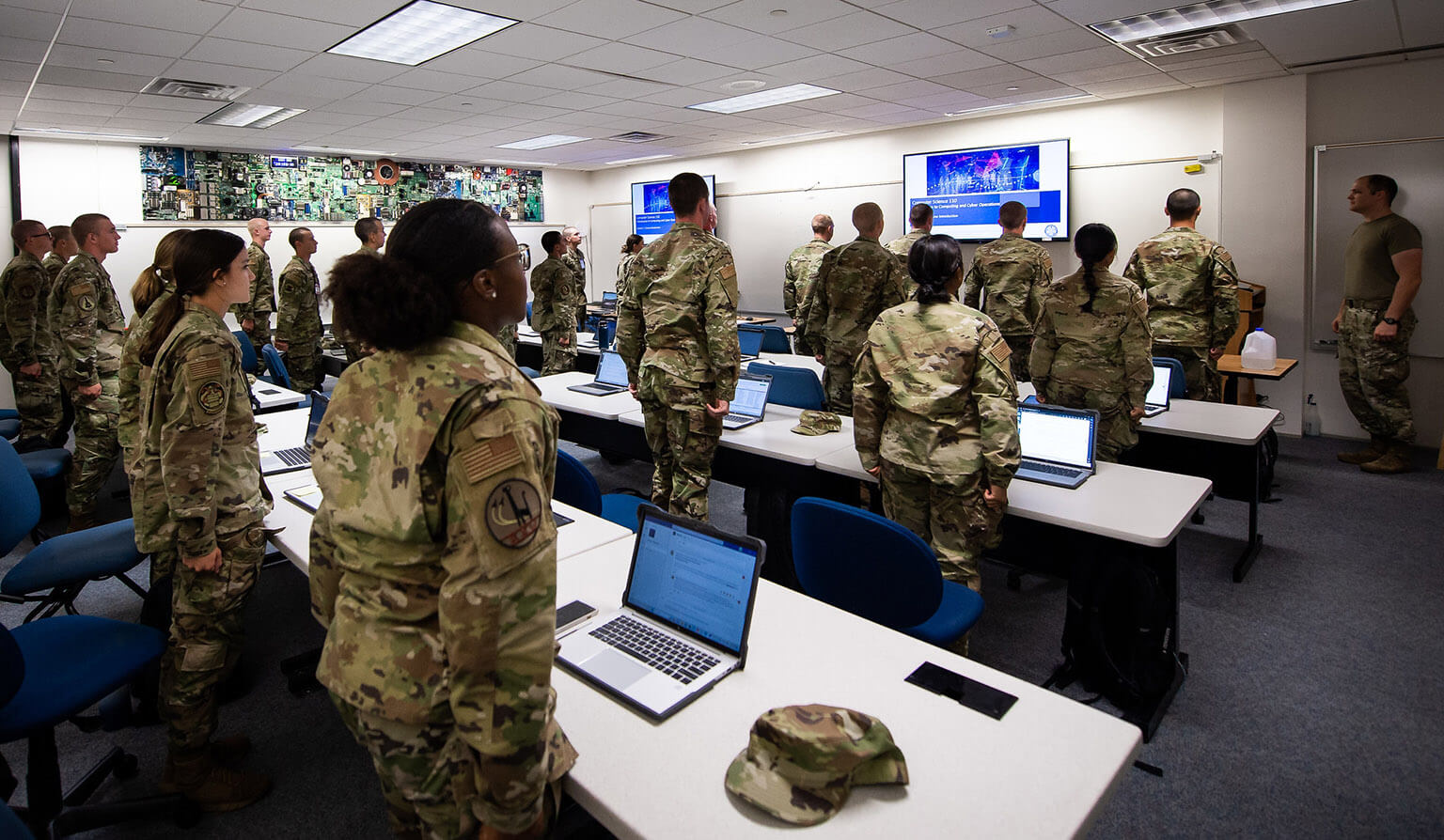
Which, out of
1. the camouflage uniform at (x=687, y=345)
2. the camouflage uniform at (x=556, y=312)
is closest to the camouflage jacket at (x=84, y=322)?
the camouflage uniform at (x=556, y=312)

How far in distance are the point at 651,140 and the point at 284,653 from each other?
261 inches

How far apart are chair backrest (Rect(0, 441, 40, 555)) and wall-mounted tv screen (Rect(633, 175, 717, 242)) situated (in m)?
8.14

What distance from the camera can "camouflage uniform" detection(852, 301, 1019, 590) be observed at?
2.28 m

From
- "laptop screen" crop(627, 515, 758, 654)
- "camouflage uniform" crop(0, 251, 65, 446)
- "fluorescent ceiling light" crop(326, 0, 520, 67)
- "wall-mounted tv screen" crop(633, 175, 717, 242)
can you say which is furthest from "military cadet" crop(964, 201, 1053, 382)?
"camouflage uniform" crop(0, 251, 65, 446)

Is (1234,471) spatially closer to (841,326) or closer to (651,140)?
(841,326)

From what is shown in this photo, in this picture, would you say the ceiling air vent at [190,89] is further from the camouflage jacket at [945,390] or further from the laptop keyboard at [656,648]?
the laptop keyboard at [656,648]

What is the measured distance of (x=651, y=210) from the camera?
10.6 metres

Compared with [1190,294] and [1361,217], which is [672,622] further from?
[1361,217]

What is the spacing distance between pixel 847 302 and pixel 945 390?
2708 millimetres

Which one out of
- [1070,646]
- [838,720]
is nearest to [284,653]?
[838,720]

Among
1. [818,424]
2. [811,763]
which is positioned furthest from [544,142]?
[811,763]

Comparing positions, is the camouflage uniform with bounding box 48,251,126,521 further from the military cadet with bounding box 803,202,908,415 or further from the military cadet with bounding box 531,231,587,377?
the military cadet with bounding box 803,202,908,415

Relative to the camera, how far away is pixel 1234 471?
341cm

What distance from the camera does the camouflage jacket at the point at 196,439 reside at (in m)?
1.88
